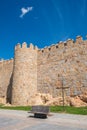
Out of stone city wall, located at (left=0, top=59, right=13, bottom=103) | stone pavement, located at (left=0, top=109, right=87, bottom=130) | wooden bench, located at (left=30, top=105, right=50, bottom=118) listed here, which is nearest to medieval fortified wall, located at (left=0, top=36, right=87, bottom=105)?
stone city wall, located at (left=0, top=59, right=13, bottom=103)

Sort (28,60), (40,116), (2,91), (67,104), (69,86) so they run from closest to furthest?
1. (40,116)
2. (67,104)
3. (69,86)
4. (28,60)
5. (2,91)

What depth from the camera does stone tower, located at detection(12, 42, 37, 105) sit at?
19906mm

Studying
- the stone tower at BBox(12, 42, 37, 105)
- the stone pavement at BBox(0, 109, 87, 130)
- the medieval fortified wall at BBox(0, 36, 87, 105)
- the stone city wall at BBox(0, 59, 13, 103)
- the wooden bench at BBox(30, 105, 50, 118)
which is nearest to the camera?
the stone pavement at BBox(0, 109, 87, 130)

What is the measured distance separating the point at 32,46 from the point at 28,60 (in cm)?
197

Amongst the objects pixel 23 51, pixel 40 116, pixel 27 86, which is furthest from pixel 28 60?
pixel 40 116

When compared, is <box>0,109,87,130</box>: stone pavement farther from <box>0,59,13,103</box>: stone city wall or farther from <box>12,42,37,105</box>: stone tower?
<box>0,59,13,103</box>: stone city wall

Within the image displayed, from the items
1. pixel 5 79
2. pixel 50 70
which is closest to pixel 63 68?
pixel 50 70

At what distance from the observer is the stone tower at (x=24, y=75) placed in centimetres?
1991

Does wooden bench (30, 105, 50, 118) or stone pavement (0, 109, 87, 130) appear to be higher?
wooden bench (30, 105, 50, 118)

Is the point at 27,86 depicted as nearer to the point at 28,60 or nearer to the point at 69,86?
the point at 28,60

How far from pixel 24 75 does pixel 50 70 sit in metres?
3.03

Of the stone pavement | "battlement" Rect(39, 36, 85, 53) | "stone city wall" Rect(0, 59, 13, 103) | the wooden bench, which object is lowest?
the stone pavement

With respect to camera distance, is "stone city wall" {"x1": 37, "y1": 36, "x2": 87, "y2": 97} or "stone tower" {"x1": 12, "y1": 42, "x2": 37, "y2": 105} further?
"stone tower" {"x1": 12, "y1": 42, "x2": 37, "y2": 105}

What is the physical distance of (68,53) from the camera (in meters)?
19.0
